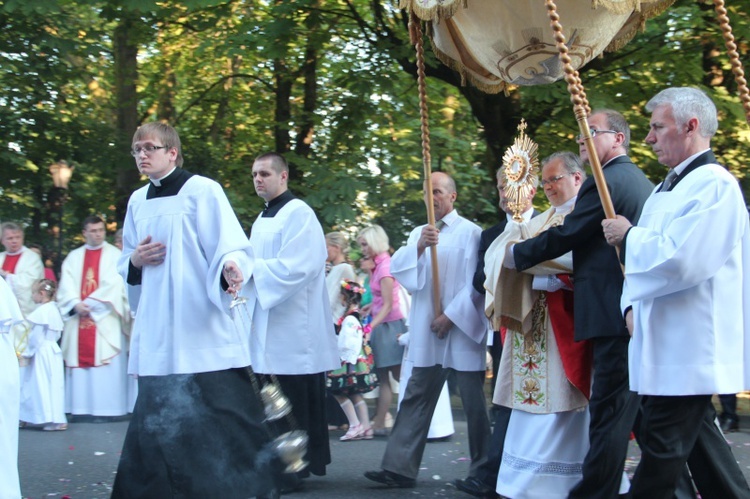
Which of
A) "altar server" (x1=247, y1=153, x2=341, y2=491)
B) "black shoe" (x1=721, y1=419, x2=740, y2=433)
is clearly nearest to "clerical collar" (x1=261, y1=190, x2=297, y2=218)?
"altar server" (x1=247, y1=153, x2=341, y2=491)

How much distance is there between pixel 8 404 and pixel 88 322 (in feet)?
18.1

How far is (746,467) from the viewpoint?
25.2 feet

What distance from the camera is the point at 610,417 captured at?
17.2ft

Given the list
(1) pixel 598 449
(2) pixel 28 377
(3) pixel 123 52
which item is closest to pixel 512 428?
(1) pixel 598 449

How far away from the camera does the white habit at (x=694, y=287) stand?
4301mm

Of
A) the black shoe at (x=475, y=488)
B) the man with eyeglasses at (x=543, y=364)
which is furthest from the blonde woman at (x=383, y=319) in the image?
the man with eyeglasses at (x=543, y=364)

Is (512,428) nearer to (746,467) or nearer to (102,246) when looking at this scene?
(746,467)

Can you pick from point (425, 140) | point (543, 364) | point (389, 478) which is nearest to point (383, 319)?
point (389, 478)

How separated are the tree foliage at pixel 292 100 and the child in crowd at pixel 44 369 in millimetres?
2240

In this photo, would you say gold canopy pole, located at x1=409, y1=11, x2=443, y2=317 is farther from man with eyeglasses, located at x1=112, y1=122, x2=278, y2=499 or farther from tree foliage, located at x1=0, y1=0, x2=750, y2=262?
tree foliage, located at x1=0, y1=0, x2=750, y2=262

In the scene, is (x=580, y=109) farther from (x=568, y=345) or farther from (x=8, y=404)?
(x=8, y=404)

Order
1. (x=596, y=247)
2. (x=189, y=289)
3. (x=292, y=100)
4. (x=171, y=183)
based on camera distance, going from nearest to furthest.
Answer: (x=596, y=247)
(x=189, y=289)
(x=171, y=183)
(x=292, y=100)

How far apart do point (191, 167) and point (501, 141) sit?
467cm

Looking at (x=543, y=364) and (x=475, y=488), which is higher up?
(x=543, y=364)
